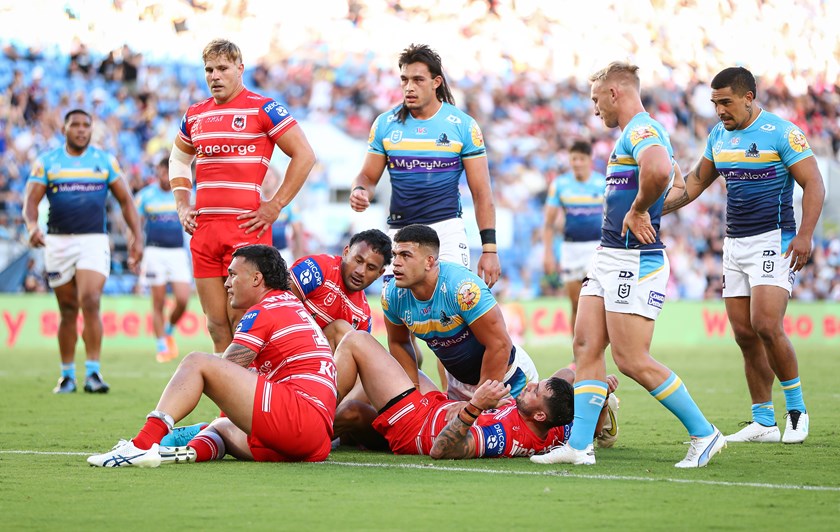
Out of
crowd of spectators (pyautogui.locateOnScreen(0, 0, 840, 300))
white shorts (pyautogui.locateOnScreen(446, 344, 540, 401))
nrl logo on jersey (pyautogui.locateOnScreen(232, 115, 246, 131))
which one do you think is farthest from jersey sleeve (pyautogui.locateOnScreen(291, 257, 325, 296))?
crowd of spectators (pyautogui.locateOnScreen(0, 0, 840, 300))

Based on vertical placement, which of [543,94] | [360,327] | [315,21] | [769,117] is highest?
[315,21]

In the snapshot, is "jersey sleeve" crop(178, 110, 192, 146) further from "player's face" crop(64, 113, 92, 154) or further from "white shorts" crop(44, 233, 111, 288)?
"white shorts" crop(44, 233, 111, 288)

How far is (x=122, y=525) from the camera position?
486cm

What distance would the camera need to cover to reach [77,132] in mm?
12055

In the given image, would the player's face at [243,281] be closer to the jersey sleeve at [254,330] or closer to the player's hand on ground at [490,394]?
the jersey sleeve at [254,330]

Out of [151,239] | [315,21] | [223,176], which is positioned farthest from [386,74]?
[223,176]

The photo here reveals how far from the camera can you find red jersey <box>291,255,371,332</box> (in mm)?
8273

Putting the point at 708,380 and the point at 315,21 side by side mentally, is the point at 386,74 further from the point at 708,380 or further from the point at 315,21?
the point at 708,380

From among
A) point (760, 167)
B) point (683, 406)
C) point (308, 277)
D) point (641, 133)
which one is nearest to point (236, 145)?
point (308, 277)

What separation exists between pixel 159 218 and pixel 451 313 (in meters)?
10.4

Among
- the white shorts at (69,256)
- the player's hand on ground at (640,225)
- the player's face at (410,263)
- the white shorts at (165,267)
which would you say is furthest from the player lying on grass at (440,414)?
the white shorts at (165,267)

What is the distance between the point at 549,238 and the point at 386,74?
15.7 m

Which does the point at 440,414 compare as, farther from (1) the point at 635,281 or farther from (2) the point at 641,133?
(2) the point at 641,133

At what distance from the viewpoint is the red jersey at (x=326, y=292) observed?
27.1 ft
